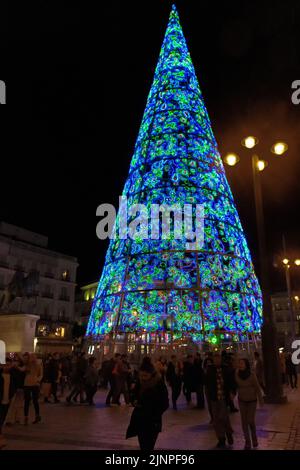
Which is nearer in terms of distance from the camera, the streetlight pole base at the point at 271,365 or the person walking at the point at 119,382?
the streetlight pole base at the point at 271,365

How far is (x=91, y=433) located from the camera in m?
7.51

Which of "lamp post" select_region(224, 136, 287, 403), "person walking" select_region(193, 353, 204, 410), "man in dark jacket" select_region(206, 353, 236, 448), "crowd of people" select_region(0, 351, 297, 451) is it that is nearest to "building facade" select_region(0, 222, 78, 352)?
"crowd of people" select_region(0, 351, 297, 451)

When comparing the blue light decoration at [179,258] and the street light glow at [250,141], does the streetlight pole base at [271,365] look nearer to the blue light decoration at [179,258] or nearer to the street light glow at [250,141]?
the blue light decoration at [179,258]

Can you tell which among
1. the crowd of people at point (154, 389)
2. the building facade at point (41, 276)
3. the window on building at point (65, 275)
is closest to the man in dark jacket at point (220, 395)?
the crowd of people at point (154, 389)

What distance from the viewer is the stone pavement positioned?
644 cm

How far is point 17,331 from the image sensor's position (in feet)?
80.4

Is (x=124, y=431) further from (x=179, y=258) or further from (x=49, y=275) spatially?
(x=49, y=275)

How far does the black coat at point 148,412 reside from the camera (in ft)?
16.2

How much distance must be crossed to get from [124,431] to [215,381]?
2.20 meters

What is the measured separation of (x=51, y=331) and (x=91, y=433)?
46101mm

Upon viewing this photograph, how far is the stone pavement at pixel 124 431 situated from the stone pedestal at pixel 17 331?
14.3 metres

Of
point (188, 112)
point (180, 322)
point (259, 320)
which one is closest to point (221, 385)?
point (180, 322)

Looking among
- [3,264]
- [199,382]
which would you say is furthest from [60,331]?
[199,382]
